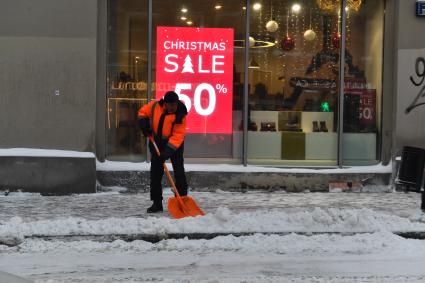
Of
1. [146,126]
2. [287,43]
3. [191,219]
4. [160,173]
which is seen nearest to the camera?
[191,219]

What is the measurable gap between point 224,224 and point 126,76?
15.1 ft

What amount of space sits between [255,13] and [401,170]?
167 inches

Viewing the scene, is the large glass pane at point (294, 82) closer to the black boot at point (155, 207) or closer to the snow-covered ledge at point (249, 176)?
the snow-covered ledge at point (249, 176)

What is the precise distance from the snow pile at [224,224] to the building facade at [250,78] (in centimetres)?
325

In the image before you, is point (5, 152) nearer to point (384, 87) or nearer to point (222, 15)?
point (222, 15)

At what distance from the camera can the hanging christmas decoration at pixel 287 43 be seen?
38.7 feet

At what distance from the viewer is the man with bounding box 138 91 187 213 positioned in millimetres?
8672

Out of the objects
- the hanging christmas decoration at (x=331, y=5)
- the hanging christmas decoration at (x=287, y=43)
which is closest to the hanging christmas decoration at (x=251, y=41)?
the hanging christmas decoration at (x=287, y=43)

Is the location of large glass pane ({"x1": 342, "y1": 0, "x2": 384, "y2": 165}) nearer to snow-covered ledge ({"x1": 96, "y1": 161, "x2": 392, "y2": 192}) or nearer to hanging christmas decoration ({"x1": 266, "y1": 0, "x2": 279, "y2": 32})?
snow-covered ledge ({"x1": 96, "y1": 161, "x2": 392, "y2": 192})

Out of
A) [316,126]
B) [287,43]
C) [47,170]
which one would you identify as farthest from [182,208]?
[287,43]

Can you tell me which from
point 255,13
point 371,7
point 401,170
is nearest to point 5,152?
point 255,13

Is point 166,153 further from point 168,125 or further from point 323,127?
point 323,127

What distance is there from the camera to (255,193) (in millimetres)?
11195

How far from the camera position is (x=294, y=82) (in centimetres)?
1174
